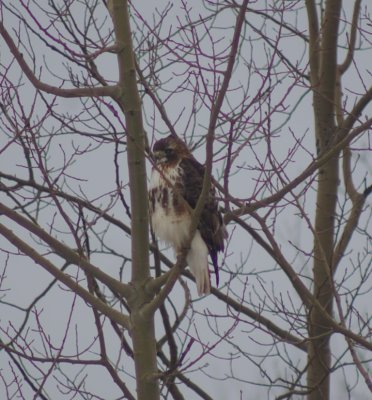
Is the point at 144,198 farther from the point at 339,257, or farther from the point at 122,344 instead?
the point at 339,257

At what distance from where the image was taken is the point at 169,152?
6.30 m

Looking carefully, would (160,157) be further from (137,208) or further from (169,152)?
(137,208)

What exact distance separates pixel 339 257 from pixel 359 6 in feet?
6.32

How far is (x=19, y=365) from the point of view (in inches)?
201

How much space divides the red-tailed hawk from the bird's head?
5 cm

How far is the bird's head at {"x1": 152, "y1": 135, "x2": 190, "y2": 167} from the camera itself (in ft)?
20.5

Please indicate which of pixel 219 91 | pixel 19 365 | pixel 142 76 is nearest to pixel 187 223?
pixel 142 76

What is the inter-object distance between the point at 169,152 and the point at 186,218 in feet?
1.72

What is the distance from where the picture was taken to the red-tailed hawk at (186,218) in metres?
5.93

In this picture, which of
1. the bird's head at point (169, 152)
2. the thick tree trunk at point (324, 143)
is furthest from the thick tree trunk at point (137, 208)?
the thick tree trunk at point (324, 143)

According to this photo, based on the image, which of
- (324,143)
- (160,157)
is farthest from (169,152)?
(324,143)

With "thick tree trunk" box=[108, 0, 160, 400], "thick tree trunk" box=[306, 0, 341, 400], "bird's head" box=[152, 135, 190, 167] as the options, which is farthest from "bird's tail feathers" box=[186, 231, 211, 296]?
"thick tree trunk" box=[108, 0, 160, 400]

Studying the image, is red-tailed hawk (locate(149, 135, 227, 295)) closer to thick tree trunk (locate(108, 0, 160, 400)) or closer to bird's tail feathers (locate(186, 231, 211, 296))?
bird's tail feathers (locate(186, 231, 211, 296))

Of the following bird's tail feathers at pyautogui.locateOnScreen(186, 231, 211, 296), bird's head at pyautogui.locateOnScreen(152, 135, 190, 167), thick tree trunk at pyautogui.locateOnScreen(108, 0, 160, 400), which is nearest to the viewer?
thick tree trunk at pyautogui.locateOnScreen(108, 0, 160, 400)
